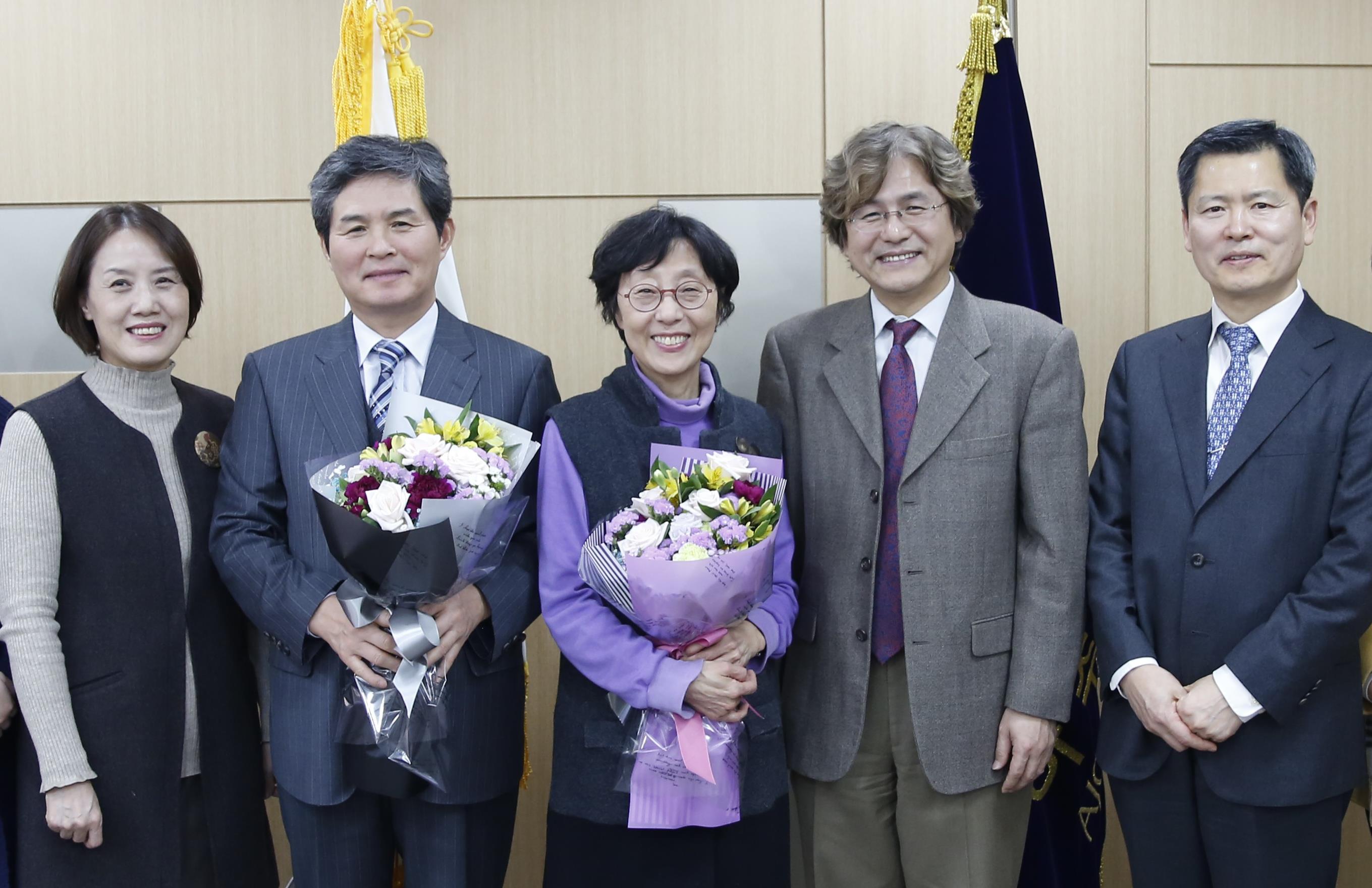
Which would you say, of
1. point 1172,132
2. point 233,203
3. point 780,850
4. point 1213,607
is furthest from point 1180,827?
point 233,203

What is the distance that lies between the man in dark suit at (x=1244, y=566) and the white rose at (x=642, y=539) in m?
0.93

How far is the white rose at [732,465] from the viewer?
1673 mm

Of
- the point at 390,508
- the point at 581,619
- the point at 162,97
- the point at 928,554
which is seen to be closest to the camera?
the point at 390,508

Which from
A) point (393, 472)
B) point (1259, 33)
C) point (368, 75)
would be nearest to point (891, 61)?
point (1259, 33)

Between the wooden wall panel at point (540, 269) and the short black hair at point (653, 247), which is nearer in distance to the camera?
the short black hair at point (653, 247)

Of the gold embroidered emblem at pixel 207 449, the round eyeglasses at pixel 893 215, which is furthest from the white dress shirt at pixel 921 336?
the gold embroidered emblem at pixel 207 449

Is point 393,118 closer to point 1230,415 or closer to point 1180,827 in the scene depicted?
point 1230,415

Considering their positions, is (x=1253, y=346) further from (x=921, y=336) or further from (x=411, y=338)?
(x=411, y=338)

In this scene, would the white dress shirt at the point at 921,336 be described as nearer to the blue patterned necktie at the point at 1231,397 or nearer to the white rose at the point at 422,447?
the blue patterned necktie at the point at 1231,397

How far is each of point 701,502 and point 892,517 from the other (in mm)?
579

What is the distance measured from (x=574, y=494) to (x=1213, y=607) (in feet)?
3.87

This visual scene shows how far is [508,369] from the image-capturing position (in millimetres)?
2018

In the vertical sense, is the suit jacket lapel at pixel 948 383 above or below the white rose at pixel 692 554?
above

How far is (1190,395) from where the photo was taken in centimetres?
194
